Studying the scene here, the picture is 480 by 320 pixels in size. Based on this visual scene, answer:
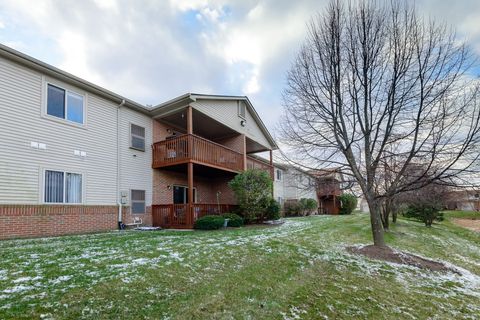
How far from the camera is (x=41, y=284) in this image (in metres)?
3.82

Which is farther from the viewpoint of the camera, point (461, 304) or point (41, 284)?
point (461, 304)

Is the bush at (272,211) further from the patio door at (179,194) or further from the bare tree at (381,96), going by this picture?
the bare tree at (381,96)

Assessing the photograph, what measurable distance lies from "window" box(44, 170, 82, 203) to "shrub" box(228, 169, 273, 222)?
705 cm

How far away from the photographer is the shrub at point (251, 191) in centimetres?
1412

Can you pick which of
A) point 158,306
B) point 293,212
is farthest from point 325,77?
point 293,212

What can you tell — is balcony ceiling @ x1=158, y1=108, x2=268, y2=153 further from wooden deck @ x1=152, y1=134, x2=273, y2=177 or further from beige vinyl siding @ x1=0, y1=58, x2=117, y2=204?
beige vinyl siding @ x1=0, y1=58, x2=117, y2=204

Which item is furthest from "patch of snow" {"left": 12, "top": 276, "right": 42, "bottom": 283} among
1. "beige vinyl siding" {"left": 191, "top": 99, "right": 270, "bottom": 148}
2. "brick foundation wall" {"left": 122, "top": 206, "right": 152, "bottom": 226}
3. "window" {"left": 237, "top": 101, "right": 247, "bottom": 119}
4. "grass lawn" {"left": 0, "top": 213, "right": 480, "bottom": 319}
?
"window" {"left": 237, "top": 101, "right": 247, "bottom": 119}

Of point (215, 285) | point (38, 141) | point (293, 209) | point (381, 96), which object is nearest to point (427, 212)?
point (293, 209)

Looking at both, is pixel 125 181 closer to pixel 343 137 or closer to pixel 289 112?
pixel 289 112

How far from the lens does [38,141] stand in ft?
30.6

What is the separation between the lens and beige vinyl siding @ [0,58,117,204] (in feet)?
28.3

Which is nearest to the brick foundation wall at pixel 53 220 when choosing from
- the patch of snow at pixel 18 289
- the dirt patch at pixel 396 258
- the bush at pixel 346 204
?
the patch of snow at pixel 18 289

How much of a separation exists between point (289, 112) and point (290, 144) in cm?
106

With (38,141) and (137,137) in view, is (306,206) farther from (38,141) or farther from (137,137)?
(38,141)
